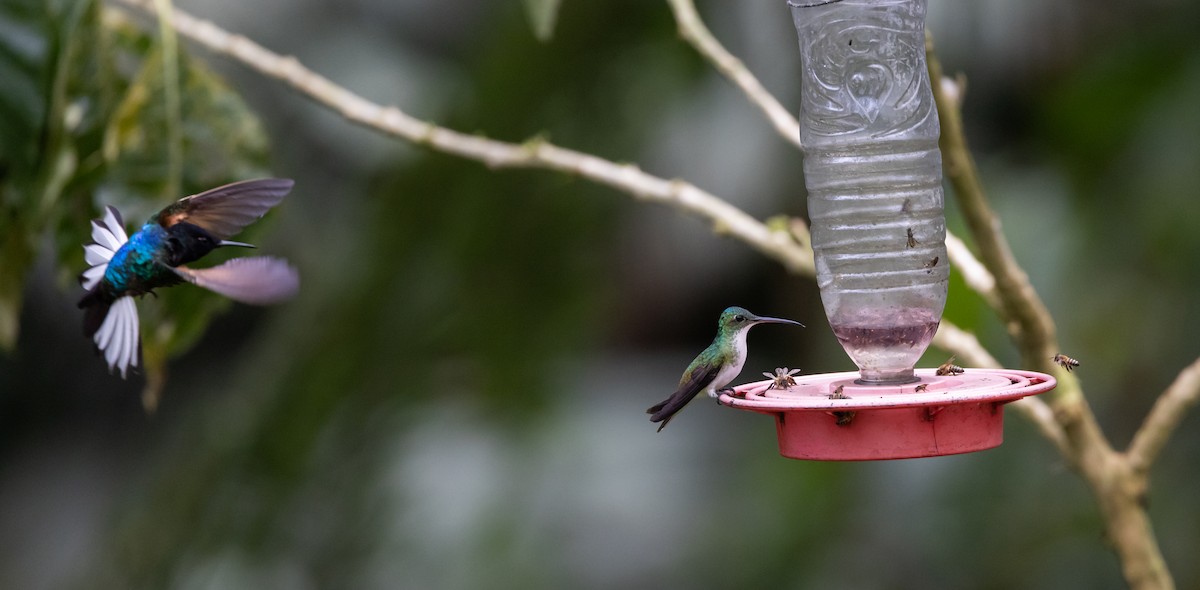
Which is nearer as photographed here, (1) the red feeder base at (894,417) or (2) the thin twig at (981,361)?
(1) the red feeder base at (894,417)

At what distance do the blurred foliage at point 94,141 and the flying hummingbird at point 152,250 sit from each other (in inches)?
19.6

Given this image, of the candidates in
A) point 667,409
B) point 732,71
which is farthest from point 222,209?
point 732,71

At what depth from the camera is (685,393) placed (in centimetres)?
178

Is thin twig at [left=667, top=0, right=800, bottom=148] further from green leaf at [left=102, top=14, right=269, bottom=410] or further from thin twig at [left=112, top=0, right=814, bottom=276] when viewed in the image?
green leaf at [left=102, top=14, right=269, bottom=410]

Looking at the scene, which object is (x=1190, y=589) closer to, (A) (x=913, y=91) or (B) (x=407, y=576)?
(B) (x=407, y=576)

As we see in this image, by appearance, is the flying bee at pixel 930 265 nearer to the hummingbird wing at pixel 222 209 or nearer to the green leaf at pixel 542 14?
the green leaf at pixel 542 14

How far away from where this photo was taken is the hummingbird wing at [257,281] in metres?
1.66

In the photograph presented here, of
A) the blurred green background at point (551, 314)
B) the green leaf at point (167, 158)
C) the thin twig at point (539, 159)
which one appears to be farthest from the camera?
the blurred green background at point (551, 314)

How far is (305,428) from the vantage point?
4.11 metres

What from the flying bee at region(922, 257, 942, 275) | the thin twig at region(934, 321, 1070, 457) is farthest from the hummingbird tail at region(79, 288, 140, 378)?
the thin twig at region(934, 321, 1070, 457)

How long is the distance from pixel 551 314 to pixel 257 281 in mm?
2832

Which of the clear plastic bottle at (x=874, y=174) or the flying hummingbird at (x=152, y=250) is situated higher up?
the clear plastic bottle at (x=874, y=174)

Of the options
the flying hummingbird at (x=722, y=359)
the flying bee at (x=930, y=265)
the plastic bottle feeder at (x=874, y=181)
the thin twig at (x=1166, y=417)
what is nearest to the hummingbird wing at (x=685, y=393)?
the flying hummingbird at (x=722, y=359)

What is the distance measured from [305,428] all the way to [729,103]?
4.09 meters
